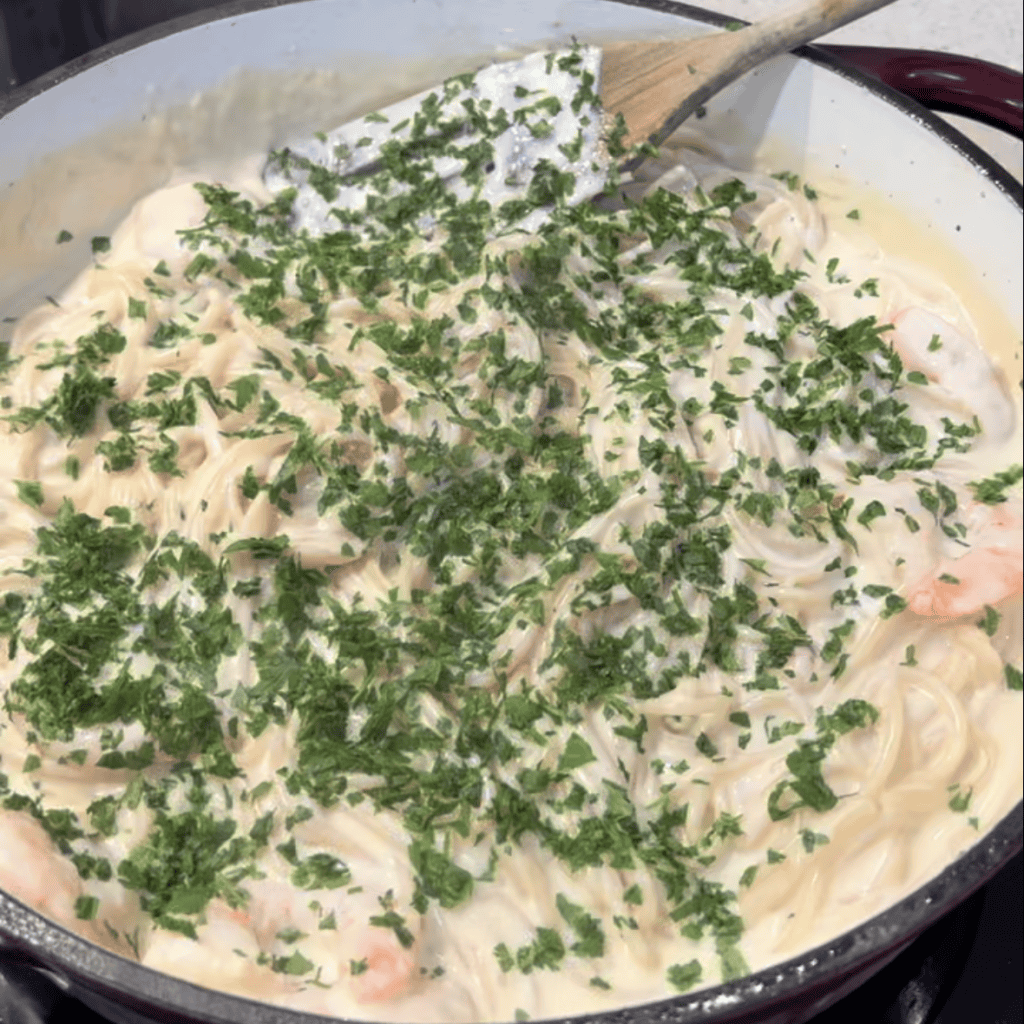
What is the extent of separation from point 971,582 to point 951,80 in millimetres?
1261

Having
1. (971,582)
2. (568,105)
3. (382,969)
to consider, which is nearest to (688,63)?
(568,105)

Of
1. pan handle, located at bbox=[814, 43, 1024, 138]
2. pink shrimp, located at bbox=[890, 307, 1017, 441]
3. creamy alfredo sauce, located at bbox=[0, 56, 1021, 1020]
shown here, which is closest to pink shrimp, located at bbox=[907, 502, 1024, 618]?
creamy alfredo sauce, located at bbox=[0, 56, 1021, 1020]

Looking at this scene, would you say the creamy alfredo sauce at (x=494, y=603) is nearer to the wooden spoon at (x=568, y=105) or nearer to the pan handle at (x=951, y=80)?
the wooden spoon at (x=568, y=105)

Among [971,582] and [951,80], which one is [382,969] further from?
[951,80]

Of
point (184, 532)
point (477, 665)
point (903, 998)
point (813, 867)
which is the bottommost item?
point (903, 998)

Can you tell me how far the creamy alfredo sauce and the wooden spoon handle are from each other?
25 cm

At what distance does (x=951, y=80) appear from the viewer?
302 centimetres

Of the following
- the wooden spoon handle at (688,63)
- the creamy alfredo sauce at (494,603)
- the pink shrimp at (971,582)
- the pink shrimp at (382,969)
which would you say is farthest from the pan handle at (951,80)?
the pink shrimp at (382,969)

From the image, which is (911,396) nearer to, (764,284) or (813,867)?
(764,284)

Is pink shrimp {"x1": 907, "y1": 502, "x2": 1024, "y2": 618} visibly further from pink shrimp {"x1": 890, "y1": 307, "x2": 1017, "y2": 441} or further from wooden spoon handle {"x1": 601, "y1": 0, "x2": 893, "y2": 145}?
wooden spoon handle {"x1": 601, "y1": 0, "x2": 893, "y2": 145}

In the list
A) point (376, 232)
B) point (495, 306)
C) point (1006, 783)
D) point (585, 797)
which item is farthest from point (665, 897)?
point (376, 232)

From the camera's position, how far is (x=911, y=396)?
10.1 feet

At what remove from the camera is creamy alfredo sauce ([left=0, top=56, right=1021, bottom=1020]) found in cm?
231

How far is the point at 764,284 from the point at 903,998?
5.65 ft
